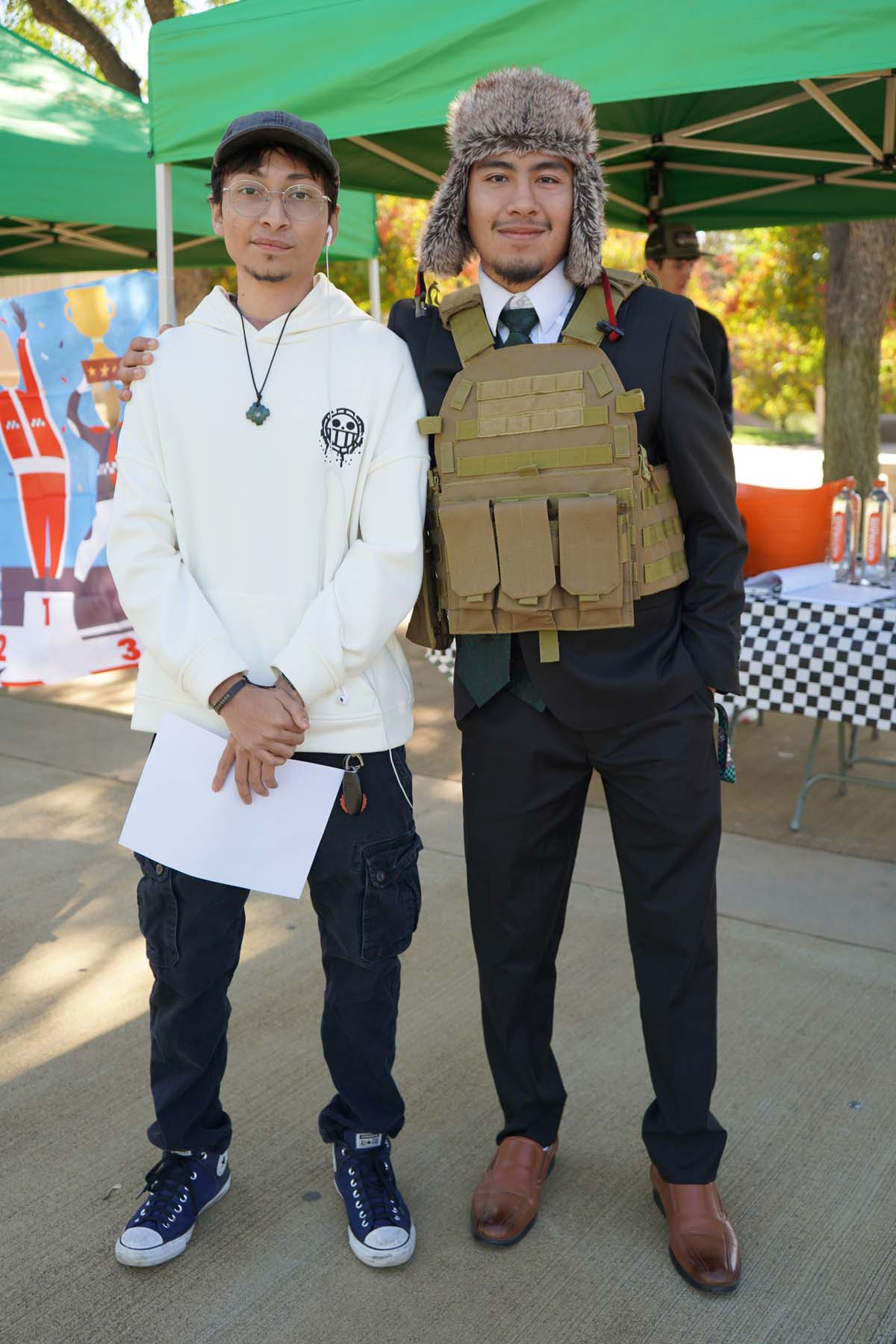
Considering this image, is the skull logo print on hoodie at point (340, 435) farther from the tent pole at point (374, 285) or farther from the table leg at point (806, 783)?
the tent pole at point (374, 285)

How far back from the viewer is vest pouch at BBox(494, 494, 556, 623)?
2.12m

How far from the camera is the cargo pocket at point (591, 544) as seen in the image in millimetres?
2084

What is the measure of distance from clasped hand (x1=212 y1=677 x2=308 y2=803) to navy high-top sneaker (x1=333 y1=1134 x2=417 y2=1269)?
77 cm

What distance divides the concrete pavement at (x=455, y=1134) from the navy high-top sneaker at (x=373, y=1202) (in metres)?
0.04

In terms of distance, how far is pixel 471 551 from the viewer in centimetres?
216

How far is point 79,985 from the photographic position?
3.35 m

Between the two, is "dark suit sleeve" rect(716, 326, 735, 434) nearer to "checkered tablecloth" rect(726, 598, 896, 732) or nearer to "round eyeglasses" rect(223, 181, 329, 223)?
"checkered tablecloth" rect(726, 598, 896, 732)

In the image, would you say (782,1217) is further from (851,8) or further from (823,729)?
(823,729)

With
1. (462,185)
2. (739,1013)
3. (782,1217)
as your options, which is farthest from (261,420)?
(739,1013)

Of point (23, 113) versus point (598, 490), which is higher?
point (23, 113)

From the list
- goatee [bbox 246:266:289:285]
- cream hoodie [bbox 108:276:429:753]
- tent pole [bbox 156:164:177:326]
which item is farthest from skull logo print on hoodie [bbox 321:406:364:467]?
tent pole [bbox 156:164:177:326]

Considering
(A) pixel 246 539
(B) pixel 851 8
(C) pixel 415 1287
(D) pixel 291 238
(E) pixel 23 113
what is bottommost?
(C) pixel 415 1287

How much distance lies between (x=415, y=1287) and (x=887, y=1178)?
101 centimetres

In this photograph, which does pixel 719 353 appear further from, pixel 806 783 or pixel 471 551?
pixel 471 551
